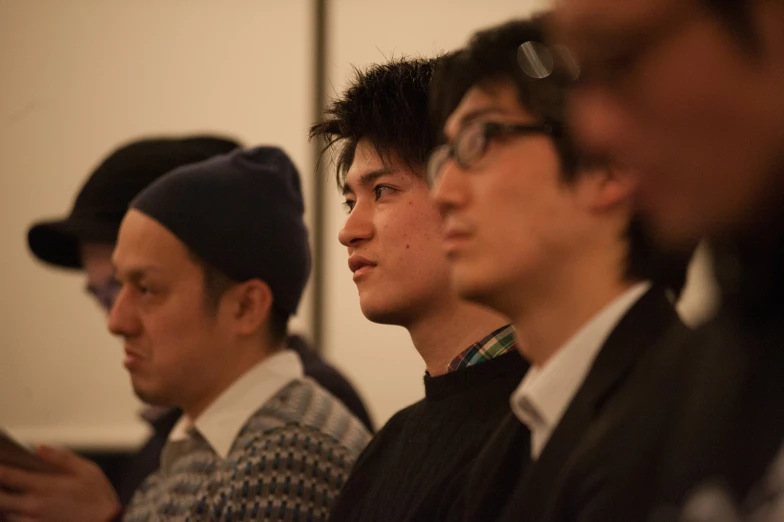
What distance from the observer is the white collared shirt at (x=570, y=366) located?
114cm

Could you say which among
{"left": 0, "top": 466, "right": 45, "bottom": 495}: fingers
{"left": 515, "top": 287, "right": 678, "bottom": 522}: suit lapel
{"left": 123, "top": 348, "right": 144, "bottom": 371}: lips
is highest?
{"left": 123, "top": 348, "right": 144, "bottom": 371}: lips

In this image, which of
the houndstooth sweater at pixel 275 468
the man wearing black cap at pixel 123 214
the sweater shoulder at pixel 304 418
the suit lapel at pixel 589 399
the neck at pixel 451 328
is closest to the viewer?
the suit lapel at pixel 589 399

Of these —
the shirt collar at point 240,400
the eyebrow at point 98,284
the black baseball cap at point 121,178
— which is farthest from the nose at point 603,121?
the eyebrow at point 98,284

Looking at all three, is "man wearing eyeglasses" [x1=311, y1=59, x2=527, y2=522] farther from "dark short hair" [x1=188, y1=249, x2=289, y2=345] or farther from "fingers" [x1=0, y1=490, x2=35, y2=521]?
"fingers" [x1=0, y1=490, x2=35, y2=521]

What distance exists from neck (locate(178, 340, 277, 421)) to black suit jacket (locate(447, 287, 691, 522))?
2.93 feet

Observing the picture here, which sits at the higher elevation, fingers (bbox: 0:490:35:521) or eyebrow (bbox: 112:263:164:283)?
eyebrow (bbox: 112:263:164:283)

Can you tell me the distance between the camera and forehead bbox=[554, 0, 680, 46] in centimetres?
69

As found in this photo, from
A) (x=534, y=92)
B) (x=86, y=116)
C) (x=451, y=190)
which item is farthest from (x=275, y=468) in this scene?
(x=86, y=116)

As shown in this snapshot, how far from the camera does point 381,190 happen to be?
5.50 ft

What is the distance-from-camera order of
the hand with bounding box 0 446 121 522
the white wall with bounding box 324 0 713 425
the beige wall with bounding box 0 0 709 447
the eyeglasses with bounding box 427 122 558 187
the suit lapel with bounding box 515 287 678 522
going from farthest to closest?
the beige wall with bounding box 0 0 709 447 < the white wall with bounding box 324 0 713 425 < the hand with bounding box 0 446 121 522 < the eyeglasses with bounding box 427 122 558 187 < the suit lapel with bounding box 515 287 678 522

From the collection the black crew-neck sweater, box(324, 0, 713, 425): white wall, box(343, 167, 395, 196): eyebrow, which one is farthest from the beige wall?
the black crew-neck sweater

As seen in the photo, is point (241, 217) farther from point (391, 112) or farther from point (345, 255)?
point (345, 255)

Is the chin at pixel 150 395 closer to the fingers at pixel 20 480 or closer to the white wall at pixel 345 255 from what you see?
the fingers at pixel 20 480

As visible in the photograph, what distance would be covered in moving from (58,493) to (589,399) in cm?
132
